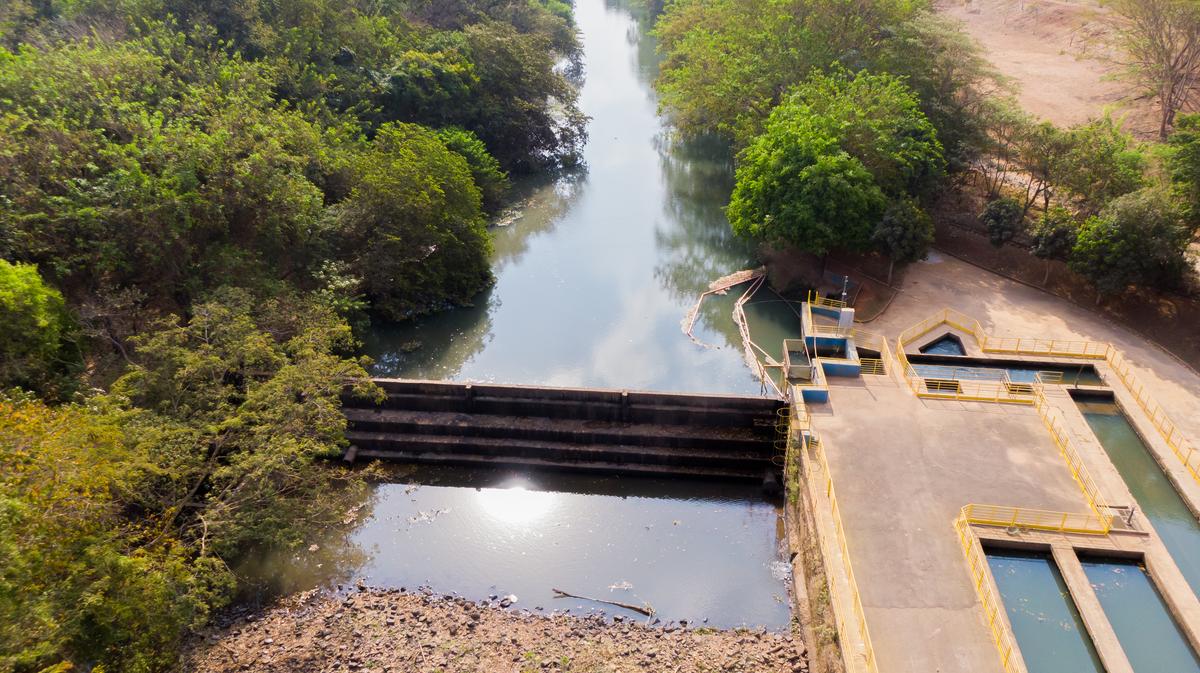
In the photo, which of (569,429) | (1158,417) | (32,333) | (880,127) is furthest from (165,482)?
(880,127)

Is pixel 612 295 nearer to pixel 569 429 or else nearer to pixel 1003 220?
pixel 569 429

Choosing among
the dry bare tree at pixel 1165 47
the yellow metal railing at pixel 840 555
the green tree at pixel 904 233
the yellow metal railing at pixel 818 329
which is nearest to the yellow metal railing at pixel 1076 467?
the yellow metal railing at pixel 840 555

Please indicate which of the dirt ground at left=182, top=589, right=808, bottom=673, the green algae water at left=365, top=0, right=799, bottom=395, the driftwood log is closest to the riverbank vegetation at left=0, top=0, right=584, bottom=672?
the dirt ground at left=182, top=589, right=808, bottom=673

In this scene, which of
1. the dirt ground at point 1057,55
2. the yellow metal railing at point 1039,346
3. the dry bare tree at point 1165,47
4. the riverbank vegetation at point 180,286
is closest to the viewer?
the riverbank vegetation at point 180,286

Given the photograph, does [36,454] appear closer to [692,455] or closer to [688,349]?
[692,455]

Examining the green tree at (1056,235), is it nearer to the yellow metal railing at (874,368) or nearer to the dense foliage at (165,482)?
the yellow metal railing at (874,368)

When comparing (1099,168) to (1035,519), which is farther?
(1099,168)

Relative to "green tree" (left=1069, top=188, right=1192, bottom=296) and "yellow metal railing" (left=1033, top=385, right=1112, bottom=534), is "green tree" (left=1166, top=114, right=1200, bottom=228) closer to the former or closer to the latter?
"green tree" (left=1069, top=188, right=1192, bottom=296)

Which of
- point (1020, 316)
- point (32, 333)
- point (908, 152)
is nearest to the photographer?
point (32, 333)
